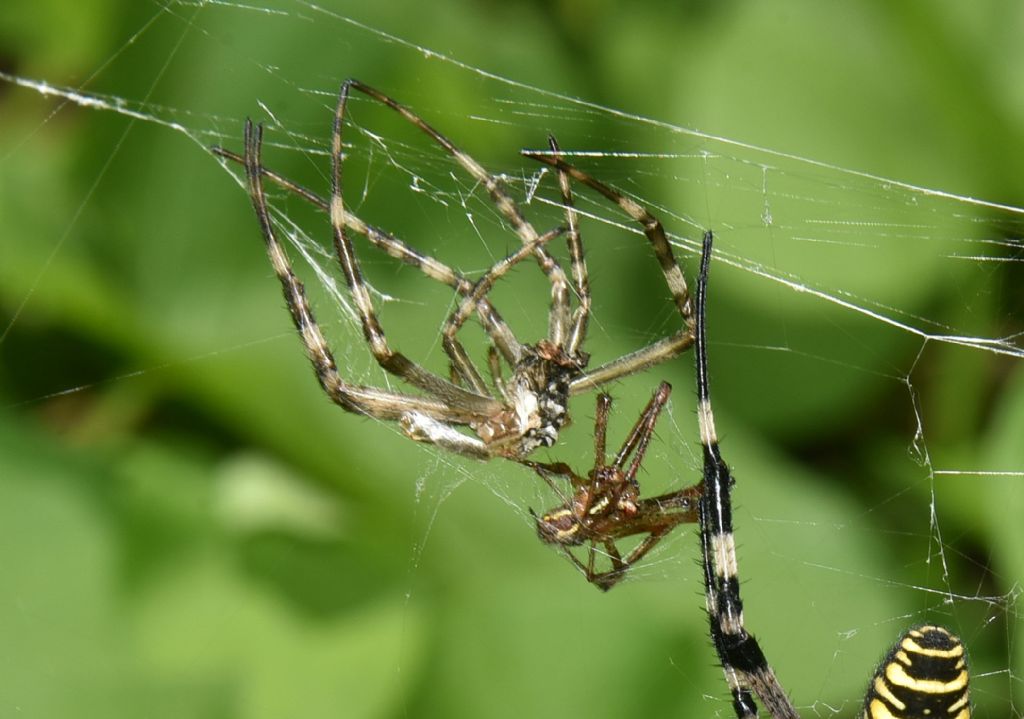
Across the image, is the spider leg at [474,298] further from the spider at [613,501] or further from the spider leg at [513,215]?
the spider at [613,501]

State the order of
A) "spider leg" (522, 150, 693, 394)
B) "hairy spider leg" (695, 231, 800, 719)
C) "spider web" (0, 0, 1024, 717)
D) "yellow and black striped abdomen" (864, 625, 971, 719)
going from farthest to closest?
"spider web" (0, 0, 1024, 717) → "spider leg" (522, 150, 693, 394) → "hairy spider leg" (695, 231, 800, 719) → "yellow and black striped abdomen" (864, 625, 971, 719)

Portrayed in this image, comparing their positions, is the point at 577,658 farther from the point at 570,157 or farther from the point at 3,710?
the point at 3,710

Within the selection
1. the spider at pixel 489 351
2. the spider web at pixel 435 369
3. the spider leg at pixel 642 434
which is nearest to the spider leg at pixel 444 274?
the spider at pixel 489 351

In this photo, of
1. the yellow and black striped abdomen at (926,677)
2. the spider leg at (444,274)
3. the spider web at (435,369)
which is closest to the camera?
the yellow and black striped abdomen at (926,677)

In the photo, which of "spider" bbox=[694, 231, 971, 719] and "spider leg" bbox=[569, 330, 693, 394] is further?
"spider leg" bbox=[569, 330, 693, 394]

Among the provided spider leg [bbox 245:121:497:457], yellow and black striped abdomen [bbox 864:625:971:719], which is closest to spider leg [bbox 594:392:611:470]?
spider leg [bbox 245:121:497:457]

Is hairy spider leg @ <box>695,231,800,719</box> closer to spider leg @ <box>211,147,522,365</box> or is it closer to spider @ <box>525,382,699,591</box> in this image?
spider @ <box>525,382,699,591</box>

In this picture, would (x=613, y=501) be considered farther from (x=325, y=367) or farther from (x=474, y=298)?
(x=325, y=367)

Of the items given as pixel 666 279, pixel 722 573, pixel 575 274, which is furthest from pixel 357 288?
pixel 722 573
